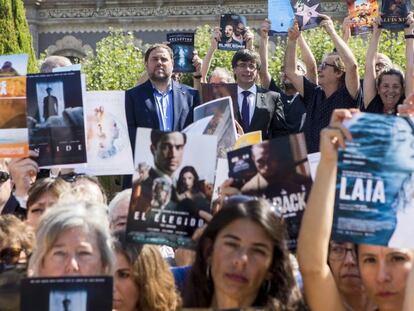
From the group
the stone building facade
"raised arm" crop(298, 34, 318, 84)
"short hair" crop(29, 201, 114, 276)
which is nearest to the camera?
"short hair" crop(29, 201, 114, 276)

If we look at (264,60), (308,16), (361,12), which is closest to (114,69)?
(361,12)

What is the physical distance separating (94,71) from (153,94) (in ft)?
40.4

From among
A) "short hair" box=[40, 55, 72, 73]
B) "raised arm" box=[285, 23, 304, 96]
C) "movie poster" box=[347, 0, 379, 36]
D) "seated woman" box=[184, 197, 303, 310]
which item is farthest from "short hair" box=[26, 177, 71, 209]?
"movie poster" box=[347, 0, 379, 36]

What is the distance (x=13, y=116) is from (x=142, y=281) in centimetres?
167

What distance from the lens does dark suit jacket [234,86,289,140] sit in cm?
700

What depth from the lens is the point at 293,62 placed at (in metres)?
7.41

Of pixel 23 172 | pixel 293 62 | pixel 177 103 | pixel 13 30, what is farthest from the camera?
pixel 13 30

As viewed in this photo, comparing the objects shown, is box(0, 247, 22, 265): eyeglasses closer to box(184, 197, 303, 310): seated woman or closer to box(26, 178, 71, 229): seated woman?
box(26, 178, 71, 229): seated woman

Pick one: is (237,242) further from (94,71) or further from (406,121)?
(94,71)

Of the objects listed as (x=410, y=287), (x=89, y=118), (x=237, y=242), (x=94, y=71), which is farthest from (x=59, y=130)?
(x=94, y=71)

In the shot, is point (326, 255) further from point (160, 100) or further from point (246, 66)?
point (246, 66)

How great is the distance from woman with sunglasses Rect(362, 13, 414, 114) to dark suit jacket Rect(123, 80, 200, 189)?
1.21m

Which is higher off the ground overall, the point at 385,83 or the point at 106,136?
the point at 385,83

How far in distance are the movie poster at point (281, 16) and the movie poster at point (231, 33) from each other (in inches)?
26.5
